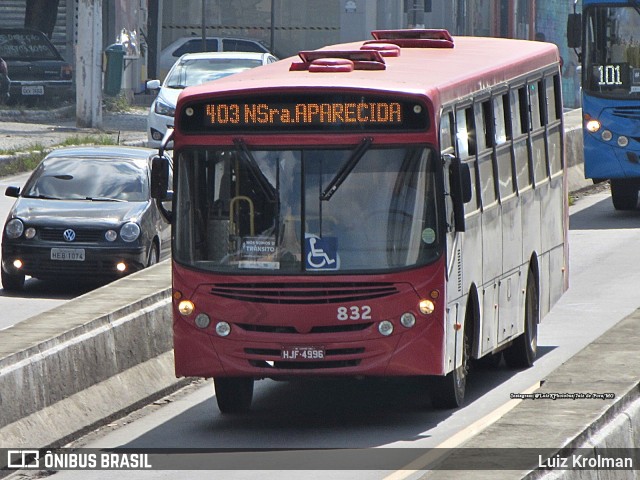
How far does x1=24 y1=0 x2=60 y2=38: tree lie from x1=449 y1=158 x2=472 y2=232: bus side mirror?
1398 inches

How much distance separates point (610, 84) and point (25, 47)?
1954 cm

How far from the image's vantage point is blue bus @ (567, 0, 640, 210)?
80.2 ft

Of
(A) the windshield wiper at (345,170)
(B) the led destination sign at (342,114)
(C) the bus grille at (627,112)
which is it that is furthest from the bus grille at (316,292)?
(C) the bus grille at (627,112)

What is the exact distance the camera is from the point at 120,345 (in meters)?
12.6

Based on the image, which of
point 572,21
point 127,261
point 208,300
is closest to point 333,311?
point 208,300

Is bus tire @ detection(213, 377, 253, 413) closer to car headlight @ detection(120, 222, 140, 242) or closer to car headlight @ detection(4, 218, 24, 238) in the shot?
car headlight @ detection(120, 222, 140, 242)

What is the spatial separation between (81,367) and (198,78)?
2071 cm

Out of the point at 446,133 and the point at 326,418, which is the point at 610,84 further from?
the point at 326,418

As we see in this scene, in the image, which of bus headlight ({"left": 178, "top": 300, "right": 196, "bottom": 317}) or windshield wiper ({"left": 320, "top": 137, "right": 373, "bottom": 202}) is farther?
bus headlight ({"left": 178, "top": 300, "right": 196, "bottom": 317})

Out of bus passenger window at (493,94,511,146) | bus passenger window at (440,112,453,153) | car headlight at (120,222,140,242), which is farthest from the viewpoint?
car headlight at (120,222,140,242)

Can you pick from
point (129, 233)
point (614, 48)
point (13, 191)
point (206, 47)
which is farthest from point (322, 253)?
point (206, 47)

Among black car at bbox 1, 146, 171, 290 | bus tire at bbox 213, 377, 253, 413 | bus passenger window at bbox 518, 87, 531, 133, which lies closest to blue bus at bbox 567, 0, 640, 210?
black car at bbox 1, 146, 171, 290

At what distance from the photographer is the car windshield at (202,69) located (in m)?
32.1

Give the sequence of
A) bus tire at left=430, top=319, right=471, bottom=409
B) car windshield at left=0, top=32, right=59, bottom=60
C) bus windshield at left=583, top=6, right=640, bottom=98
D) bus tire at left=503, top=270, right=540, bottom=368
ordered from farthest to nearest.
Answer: car windshield at left=0, top=32, right=59, bottom=60 < bus windshield at left=583, top=6, right=640, bottom=98 < bus tire at left=503, top=270, right=540, bottom=368 < bus tire at left=430, top=319, right=471, bottom=409
